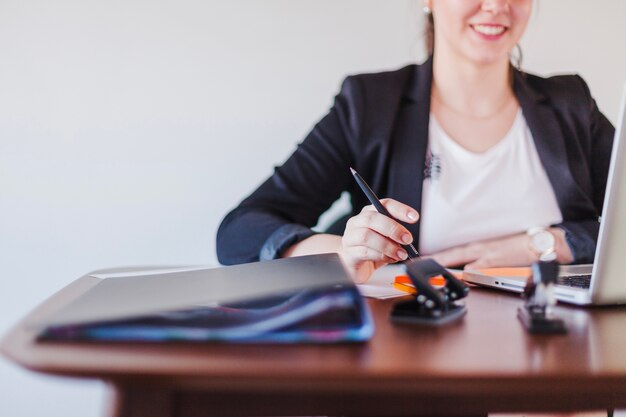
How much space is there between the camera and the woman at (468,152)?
132cm

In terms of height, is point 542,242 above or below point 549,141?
below

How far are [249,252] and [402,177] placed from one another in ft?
1.30

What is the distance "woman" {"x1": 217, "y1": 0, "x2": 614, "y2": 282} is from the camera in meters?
1.32

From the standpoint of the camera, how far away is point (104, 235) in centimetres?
158

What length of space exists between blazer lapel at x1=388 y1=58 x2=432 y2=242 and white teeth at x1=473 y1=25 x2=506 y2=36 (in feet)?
0.54

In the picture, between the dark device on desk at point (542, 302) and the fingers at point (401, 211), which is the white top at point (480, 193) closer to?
the fingers at point (401, 211)

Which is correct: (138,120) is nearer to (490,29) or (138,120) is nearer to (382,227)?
(490,29)

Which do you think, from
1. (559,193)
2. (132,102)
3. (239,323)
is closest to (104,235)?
(132,102)

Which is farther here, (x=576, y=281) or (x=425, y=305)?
(x=576, y=281)

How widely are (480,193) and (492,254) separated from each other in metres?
0.20

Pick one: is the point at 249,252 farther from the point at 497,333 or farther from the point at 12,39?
the point at 12,39

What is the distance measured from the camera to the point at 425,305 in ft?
1.93

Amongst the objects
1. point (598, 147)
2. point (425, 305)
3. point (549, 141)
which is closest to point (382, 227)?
point (425, 305)

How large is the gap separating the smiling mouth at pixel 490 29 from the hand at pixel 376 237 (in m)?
0.75
